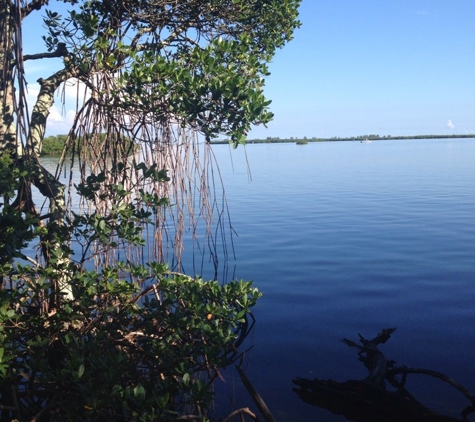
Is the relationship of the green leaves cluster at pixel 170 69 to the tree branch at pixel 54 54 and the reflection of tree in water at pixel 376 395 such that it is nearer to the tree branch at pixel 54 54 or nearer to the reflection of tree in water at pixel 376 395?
the tree branch at pixel 54 54

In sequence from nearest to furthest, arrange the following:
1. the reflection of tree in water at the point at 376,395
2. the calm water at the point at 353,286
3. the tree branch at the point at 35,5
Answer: the reflection of tree in water at the point at 376,395 < the tree branch at the point at 35,5 < the calm water at the point at 353,286

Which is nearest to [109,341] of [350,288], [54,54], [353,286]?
[54,54]

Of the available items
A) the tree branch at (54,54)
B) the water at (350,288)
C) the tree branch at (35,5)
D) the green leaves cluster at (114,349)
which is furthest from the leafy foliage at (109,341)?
the tree branch at (35,5)

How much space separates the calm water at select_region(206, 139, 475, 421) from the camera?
7121mm

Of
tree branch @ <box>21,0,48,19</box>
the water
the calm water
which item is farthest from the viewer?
the calm water

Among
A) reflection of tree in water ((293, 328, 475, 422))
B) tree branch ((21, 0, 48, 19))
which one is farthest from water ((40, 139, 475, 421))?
tree branch ((21, 0, 48, 19))

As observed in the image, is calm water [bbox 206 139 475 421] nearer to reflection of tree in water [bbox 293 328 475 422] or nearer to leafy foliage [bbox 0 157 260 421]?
reflection of tree in water [bbox 293 328 475 422]

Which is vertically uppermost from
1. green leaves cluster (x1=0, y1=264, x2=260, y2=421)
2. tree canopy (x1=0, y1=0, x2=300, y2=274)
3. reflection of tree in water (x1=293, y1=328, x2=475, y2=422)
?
tree canopy (x1=0, y1=0, x2=300, y2=274)

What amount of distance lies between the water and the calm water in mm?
21

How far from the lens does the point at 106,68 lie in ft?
17.2

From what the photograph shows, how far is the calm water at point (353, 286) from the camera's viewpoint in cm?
712

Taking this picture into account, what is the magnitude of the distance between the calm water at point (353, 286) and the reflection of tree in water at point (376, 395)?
0.16 metres

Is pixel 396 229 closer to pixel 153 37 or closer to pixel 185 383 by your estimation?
pixel 153 37

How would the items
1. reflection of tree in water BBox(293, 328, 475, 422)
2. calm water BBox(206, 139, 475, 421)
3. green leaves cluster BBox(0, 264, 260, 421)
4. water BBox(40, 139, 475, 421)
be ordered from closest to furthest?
green leaves cluster BBox(0, 264, 260, 421), reflection of tree in water BBox(293, 328, 475, 422), water BBox(40, 139, 475, 421), calm water BBox(206, 139, 475, 421)
